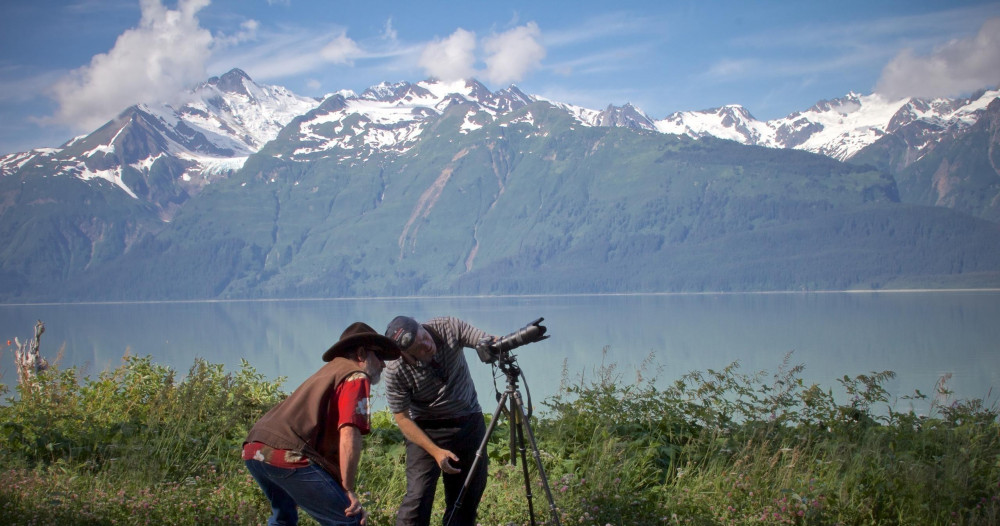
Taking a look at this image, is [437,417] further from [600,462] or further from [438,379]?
[600,462]

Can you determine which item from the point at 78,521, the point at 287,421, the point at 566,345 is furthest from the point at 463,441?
the point at 566,345

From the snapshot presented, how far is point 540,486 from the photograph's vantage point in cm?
530

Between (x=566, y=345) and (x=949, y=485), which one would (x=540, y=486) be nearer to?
(x=949, y=485)

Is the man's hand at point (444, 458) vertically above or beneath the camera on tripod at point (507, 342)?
beneath

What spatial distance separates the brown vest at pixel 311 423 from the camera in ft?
11.7

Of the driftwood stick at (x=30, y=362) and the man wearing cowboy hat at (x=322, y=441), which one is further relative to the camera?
the driftwood stick at (x=30, y=362)

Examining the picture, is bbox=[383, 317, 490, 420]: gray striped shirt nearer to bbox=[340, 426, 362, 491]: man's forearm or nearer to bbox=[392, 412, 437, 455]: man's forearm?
bbox=[392, 412, 437, 455]: man's forearm

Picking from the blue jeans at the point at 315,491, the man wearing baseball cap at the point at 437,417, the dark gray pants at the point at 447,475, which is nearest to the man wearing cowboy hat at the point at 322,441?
the blue jeans at the point at 315,491

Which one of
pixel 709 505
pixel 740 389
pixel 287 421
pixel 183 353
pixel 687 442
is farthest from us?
pixel 183 353

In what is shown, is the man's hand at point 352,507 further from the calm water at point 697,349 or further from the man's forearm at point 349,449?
the calm water at point 697,349

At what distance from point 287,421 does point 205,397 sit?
4090mm

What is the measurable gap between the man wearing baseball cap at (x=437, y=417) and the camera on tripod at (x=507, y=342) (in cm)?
7

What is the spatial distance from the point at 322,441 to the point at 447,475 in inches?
37.5

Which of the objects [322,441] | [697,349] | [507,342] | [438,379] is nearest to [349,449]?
[322,441]
